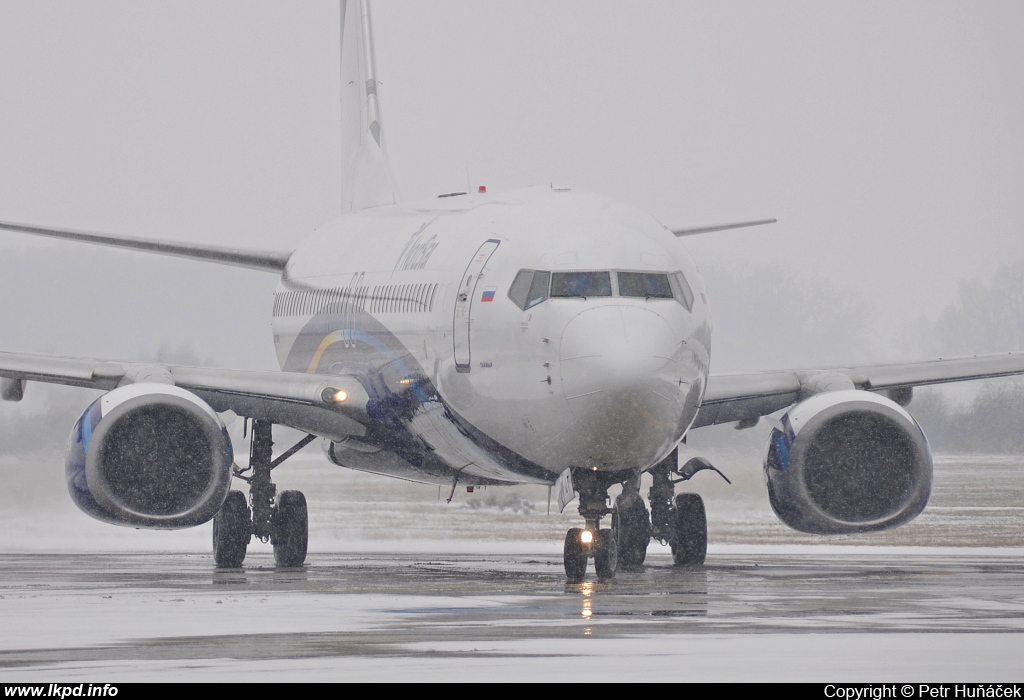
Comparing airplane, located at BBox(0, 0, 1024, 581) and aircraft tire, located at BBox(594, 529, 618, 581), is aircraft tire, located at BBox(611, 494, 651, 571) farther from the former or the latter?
aircraft tire, located at BBox(594, 529, 618, 581)

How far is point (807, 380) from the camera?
58.9ft

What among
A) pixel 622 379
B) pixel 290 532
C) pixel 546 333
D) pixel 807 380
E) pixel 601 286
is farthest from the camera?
pixel 290 532

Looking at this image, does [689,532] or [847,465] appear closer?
[847,465]

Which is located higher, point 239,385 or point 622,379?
point 239,385

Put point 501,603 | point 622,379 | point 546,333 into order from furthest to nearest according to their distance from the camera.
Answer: point 546,333, point 622,379, point 501,603

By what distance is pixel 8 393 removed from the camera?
18359 millimetres

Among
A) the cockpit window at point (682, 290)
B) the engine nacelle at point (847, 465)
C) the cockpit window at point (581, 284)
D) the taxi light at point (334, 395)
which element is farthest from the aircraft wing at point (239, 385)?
the cockpit window at point (682, 290)

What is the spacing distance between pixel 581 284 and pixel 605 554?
2.42 m

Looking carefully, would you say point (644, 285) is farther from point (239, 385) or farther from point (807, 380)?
point (239, 385)

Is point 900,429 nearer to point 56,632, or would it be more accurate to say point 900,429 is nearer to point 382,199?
point 56,632

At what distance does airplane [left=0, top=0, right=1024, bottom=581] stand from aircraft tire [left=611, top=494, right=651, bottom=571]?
37 millimetres

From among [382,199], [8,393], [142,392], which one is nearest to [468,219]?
[142,392]

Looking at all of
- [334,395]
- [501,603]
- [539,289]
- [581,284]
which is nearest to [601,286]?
[581,284]

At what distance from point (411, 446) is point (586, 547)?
10.2 feet
